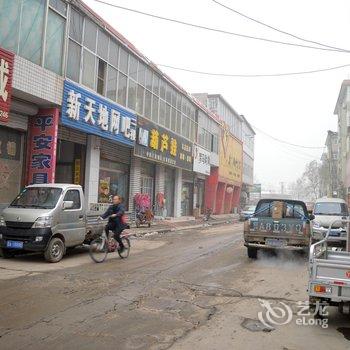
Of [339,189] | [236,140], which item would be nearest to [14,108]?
[236,140]

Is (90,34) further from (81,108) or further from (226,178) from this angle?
(226,178)

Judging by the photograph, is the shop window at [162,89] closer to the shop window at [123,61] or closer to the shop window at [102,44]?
the shop window at [123,61]

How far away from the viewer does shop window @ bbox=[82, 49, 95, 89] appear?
750 inches

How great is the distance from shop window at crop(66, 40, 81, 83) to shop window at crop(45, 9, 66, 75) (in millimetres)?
729

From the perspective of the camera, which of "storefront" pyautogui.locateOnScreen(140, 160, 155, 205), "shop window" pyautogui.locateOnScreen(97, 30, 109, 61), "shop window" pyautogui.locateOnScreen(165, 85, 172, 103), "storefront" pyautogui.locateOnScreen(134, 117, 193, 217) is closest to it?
"shop window" pyautogui.locateOnScreen(97, 30, 109, 61)

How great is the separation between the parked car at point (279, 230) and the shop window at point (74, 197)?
190 inches

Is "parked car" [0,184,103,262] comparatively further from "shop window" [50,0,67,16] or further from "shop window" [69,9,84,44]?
"shop window" [69,9,84,44]

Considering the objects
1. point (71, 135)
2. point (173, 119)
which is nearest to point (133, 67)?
point (71, 135)

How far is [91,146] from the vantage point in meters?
20.2

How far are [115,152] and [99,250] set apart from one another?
11716 millimetres

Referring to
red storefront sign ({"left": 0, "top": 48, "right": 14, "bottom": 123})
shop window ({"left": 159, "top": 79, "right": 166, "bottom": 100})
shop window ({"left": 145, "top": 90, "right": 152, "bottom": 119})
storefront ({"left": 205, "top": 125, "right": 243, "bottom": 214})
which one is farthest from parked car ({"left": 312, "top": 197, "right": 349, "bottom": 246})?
storefront ({"left": 205, "top": 125, "right": 243, "bottom": 214})

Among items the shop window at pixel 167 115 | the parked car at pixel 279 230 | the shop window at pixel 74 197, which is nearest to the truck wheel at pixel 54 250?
the shop window at pixel 74 197

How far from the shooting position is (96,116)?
19203 millimetres

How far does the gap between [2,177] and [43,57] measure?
4444 millimetres
